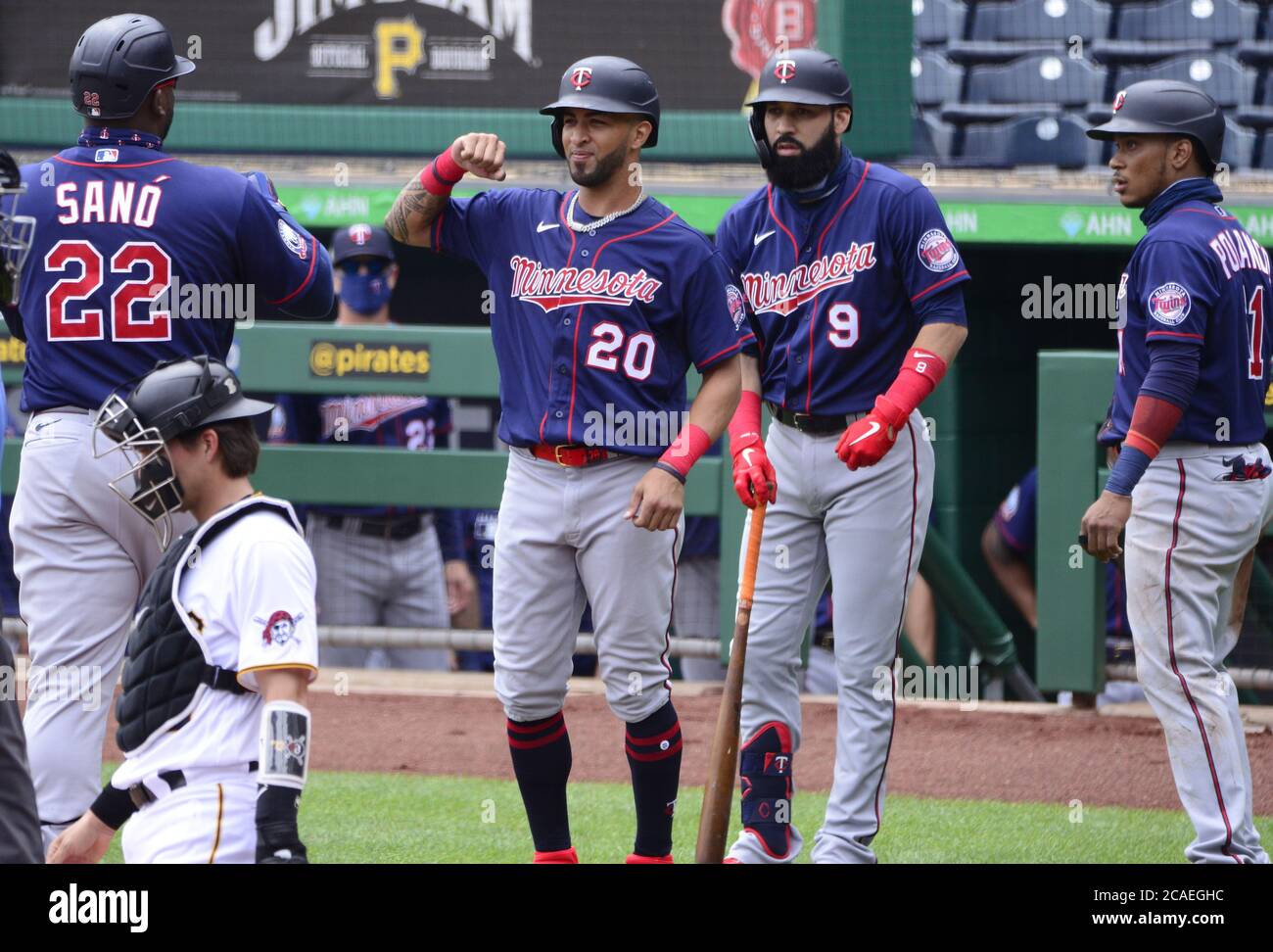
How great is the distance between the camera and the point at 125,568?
3.58 m

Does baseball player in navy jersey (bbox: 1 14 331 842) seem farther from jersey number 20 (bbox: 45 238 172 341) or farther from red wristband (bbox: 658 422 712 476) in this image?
red wristband (bbox: 658 422 712 476)

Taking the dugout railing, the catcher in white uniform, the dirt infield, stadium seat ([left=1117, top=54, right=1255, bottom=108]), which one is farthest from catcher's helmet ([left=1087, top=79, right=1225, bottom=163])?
stadium seat ([left=1117, top=54, right=1255, bottom=108])

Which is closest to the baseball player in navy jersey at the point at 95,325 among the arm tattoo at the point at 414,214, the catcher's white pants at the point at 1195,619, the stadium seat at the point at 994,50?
the arm tattoo at the point at 414,214

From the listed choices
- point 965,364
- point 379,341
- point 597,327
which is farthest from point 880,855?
point 965,364

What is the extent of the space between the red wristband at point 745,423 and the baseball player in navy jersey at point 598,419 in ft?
0.35

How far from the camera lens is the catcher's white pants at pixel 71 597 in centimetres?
351

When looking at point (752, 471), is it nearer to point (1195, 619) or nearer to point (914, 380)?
point (914, 380)

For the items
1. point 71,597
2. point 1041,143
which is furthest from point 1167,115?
point 1041,143

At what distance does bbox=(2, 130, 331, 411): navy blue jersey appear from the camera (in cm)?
359

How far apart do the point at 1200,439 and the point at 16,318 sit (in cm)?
249

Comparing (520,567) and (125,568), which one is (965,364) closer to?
(520,567)

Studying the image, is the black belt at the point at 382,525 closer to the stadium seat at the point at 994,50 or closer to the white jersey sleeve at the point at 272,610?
the white jersey sleeve at the point at 272,610

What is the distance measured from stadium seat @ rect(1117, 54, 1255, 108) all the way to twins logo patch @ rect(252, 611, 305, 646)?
7415mm
